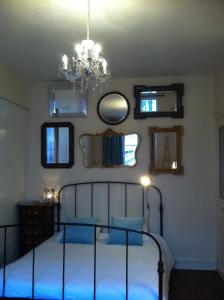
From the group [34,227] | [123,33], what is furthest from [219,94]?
[34,227]

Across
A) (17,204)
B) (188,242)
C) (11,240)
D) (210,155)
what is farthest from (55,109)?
(188,242)

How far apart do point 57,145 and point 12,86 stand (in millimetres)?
1008

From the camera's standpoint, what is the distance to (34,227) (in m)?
4.30

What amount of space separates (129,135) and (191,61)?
4.21 feet

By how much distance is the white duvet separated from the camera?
7.99 ft

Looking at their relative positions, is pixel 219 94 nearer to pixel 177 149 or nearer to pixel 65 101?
pixel 177 149

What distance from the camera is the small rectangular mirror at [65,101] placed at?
4668mm

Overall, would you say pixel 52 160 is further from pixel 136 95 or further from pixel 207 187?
pixel 207 187

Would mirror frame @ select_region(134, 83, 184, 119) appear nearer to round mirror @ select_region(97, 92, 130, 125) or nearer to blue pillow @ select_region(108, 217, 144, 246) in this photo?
round mirror @ select_region(97, 92, 130, 125)

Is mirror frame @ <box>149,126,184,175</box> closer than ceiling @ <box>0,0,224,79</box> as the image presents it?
No

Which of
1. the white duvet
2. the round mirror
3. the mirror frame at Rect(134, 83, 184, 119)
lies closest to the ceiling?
the mirror frame at Rect(134, 83, 184, 119)

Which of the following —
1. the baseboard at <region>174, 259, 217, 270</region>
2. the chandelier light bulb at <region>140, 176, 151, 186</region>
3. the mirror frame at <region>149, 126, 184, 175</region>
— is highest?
the mirror frame at <region>149, 126, 184, 175</region>

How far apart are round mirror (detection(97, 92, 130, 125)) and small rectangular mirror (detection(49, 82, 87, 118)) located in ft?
0.85

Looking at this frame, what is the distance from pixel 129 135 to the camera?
14.9 feet
